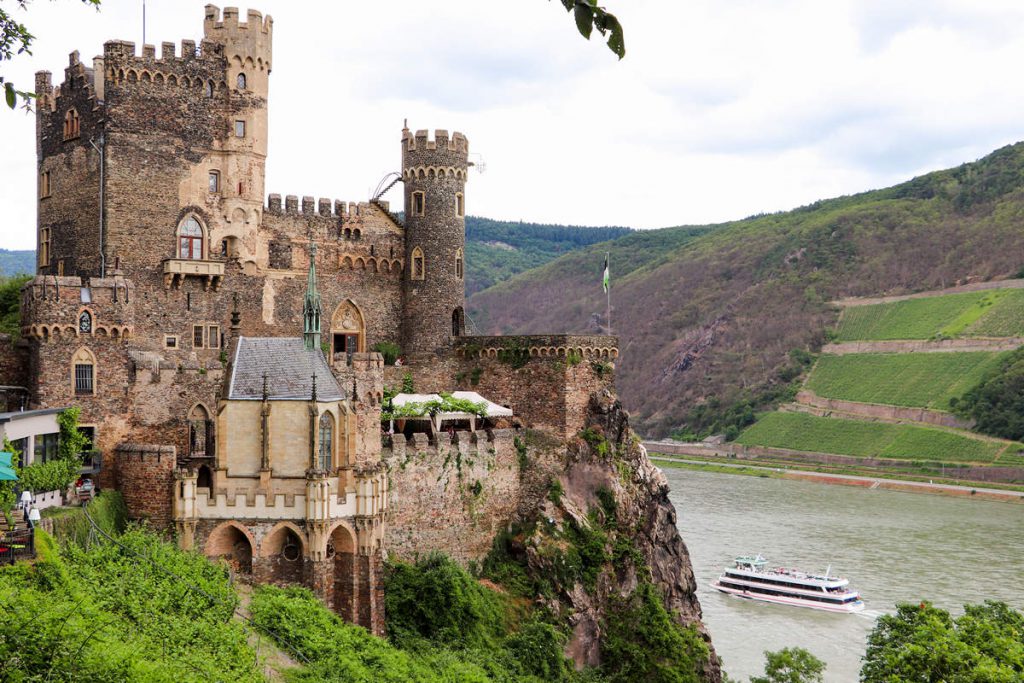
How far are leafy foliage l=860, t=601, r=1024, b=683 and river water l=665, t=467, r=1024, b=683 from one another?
12.5m

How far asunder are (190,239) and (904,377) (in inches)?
3915

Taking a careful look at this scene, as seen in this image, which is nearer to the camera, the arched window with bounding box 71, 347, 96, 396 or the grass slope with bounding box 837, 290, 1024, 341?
the arched window with bounding box 71, 347, 96, 396

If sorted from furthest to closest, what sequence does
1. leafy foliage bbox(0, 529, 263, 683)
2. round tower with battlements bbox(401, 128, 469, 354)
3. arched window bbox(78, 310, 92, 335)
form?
round tower with battlements bbox(401, 128, 469, 354) → arched window bbox(78, 310, 92, 335) → leafy foliage bbox(0, 529, 263, 683)

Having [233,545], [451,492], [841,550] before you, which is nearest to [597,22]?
[233,545]

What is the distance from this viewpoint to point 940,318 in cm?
13600

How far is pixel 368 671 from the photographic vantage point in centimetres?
2795

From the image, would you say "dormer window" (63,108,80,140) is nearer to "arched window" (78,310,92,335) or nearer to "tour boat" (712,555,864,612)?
"arched window" (78,310,92,335)

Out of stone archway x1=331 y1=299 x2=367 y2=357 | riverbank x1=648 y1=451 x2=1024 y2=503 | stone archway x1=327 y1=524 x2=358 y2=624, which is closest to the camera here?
stone archway x1=327 y1=524 x2=358 y2=624

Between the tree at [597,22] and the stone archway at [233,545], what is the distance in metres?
25.3

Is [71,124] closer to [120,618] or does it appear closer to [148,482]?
[148,482]

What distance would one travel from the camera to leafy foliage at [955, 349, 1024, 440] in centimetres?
10875

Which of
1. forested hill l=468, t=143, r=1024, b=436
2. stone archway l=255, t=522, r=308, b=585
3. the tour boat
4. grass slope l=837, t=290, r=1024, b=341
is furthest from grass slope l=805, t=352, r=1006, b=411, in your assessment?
stone archway l=255, t=522, r=308, b=585

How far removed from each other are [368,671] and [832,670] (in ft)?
95.4

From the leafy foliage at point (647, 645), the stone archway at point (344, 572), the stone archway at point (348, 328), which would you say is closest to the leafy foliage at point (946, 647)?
the leafy foliage at point (647, 645)
